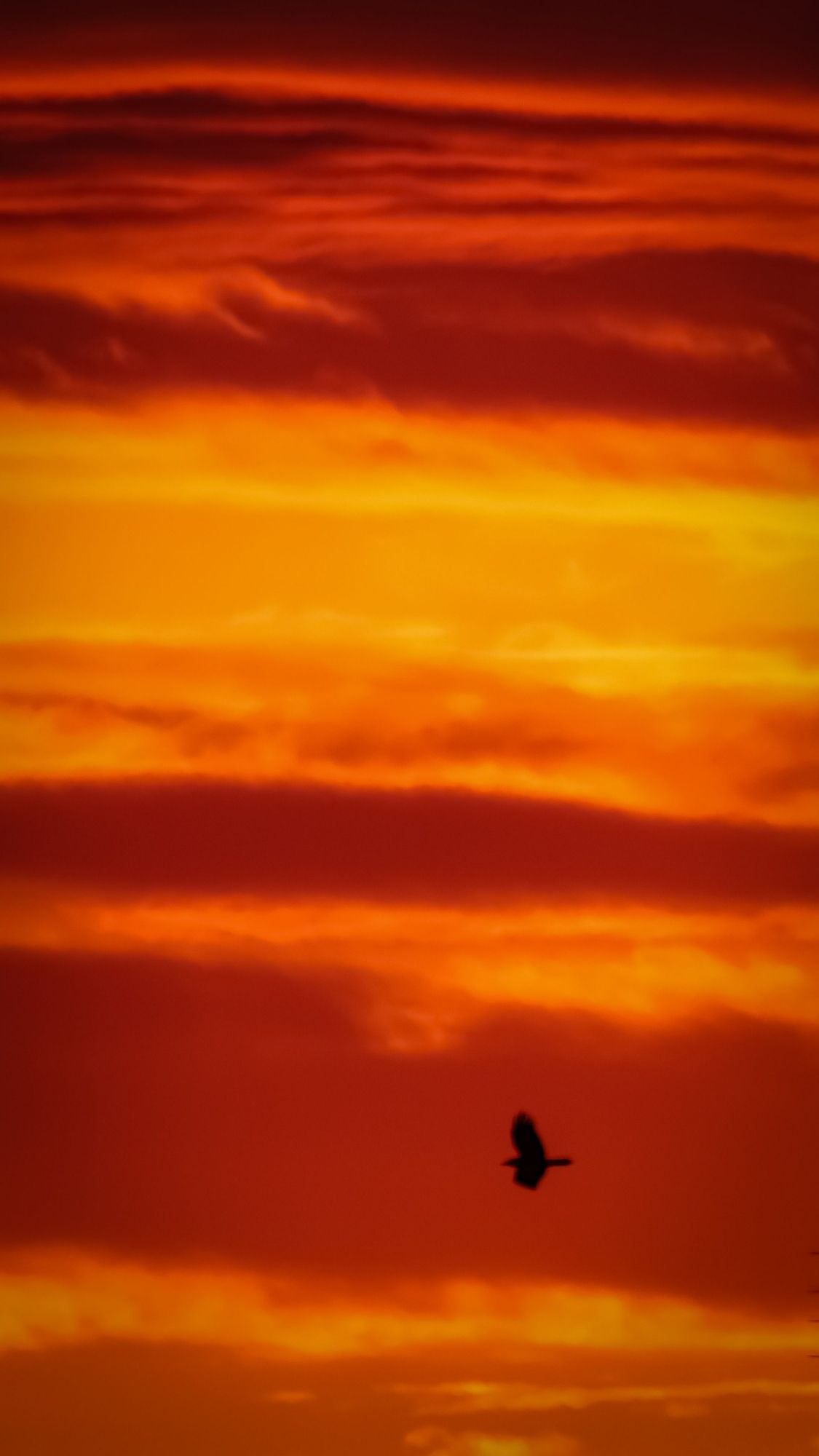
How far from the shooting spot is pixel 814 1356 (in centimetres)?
16438

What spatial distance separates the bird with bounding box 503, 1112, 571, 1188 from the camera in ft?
518

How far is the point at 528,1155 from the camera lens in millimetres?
159375

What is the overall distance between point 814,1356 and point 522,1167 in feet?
28.0

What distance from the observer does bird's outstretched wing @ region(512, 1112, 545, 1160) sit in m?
158

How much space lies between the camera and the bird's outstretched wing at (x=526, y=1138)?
518ft

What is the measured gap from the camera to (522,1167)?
159 meters

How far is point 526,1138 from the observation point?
158375mm

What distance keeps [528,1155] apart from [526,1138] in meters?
1.06
